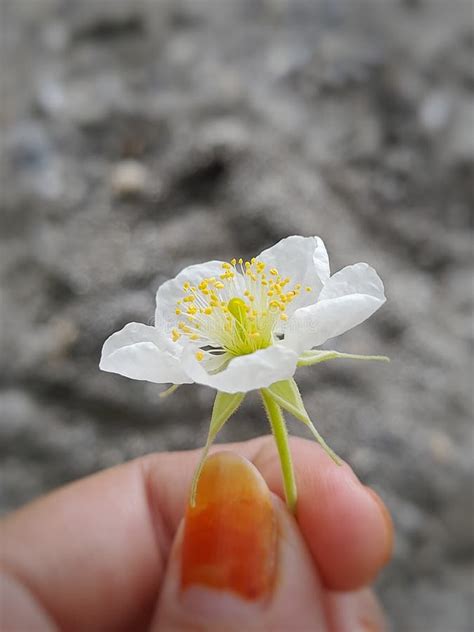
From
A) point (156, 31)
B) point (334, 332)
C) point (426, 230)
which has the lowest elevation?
point (426, 230)

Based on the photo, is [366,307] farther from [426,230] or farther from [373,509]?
[426,230]

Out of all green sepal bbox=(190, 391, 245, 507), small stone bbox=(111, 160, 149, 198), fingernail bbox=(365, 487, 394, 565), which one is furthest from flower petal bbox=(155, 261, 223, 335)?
small stone bbox=(111, 160, 149, 198)

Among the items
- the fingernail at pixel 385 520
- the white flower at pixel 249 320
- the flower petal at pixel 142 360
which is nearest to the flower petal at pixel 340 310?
the white flower at pixel 249 320

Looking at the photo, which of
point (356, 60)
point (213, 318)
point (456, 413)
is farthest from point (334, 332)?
point (356, 60)

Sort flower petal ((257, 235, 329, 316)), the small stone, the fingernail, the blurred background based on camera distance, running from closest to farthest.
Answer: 1. flower petal ((257, 235, 329, 316))
2. the fingernail
3. the blurred background
4. the small stone

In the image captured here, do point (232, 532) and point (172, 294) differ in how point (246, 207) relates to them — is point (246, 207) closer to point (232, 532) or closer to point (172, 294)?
point (172, 294)

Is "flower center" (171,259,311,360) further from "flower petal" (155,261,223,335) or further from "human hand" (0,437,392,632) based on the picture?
"human hand" (0,437,392,632)
